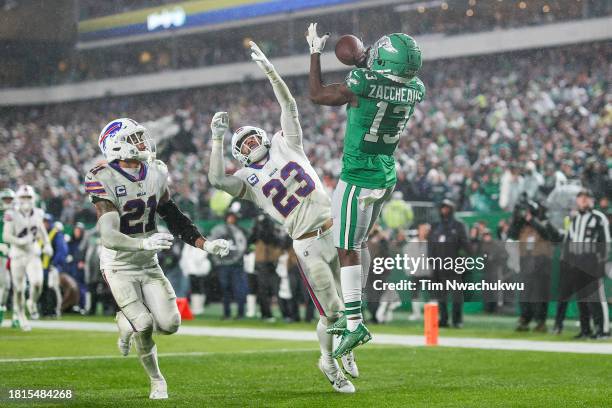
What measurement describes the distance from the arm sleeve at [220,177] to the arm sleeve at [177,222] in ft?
1.05

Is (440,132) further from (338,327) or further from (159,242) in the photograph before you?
(159,242)

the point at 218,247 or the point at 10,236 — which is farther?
the point at 10,236

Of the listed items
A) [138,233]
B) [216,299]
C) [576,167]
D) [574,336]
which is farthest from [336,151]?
[138,233]

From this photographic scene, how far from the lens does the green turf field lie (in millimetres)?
7098

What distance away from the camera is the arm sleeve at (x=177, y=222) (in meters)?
7.44

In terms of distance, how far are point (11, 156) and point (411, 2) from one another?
354 inches

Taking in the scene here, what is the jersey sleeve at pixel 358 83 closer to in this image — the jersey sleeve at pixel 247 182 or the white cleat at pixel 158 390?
the jersey sleeve at pixel 247 182

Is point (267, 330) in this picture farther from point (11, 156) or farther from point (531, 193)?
point (11, 156)

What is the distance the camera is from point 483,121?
68.7 feet

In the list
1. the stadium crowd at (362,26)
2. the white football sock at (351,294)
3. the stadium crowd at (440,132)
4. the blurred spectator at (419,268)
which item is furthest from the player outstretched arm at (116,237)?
the stadium crowd at (362,26)

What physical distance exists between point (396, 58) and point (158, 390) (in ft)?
8.85

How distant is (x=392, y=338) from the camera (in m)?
Answer: 12.7

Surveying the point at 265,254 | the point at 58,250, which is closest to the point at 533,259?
the point at 265,254

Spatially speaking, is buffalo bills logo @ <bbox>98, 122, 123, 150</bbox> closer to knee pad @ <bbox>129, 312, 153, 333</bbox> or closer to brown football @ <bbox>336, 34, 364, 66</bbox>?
knee pad @ <bbox>129, 312, 153, 333</bbox>
